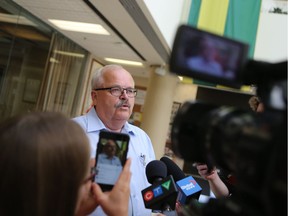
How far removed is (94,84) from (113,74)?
161 millimetres

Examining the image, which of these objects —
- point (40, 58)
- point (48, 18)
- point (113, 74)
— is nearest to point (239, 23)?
point (48, 18)

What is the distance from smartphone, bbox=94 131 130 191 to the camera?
1036 mm

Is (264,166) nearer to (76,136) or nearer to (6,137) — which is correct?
(76,136)

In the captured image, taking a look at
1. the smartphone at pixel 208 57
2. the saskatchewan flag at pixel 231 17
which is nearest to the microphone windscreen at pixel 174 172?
the smartphone at pixel 208 57

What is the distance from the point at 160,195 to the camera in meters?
1.16

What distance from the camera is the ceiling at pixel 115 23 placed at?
407 cm

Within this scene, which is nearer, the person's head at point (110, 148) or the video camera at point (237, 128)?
the video camera at point (237, 128)

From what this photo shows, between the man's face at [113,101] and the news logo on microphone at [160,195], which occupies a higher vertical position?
the man's face at [113,101]

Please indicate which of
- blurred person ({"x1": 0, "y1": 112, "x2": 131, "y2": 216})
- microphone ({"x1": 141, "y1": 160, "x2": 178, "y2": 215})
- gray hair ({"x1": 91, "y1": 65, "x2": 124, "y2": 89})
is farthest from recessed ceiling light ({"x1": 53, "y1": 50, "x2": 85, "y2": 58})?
blurred person ({"x1": 0, "y1": 112, "x2": 131, "y2": 216})

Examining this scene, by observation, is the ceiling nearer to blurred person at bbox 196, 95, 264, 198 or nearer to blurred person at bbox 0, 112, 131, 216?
blurred person at bbox 196, 95, 264, 198

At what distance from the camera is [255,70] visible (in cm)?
70

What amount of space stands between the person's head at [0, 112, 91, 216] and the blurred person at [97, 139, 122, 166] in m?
0.21

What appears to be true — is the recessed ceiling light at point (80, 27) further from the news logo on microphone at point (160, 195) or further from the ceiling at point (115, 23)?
the news logo on microphone at point (160, 195)

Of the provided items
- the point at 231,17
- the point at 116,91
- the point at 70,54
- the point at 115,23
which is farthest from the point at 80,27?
the point at 116,91
